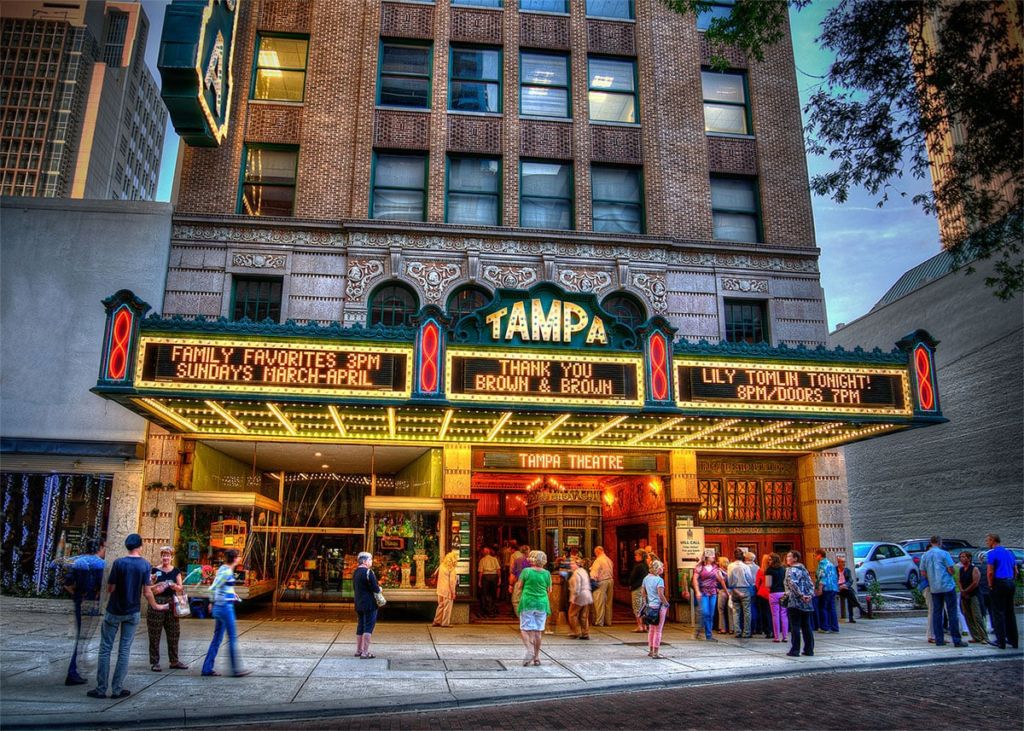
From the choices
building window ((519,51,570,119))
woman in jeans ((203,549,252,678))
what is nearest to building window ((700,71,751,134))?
building window ((519,51,570,119))

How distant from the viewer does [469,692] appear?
959cm

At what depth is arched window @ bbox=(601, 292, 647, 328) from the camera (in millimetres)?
20000

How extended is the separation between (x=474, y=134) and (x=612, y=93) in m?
4.55

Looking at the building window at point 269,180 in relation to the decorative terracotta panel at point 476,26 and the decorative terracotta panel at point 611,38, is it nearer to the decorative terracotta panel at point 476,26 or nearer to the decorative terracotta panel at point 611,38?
the decorative terracotta panel at point 476,26

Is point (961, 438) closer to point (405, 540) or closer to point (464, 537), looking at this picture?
point (464, 537)

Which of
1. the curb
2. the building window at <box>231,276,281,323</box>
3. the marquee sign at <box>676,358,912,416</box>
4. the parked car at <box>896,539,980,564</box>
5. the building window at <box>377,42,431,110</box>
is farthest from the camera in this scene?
the parked car at <box>896,539,980,564</box>

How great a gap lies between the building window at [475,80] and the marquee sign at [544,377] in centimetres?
993

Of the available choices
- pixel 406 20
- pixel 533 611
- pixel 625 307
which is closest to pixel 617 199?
pixel 625 307

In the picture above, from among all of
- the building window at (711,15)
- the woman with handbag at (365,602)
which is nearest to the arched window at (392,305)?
the woman with handbag at (365,602)

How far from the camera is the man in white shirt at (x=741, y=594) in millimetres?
15625

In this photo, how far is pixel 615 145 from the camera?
21.6m

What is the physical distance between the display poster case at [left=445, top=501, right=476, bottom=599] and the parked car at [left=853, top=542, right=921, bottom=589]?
14749 mm

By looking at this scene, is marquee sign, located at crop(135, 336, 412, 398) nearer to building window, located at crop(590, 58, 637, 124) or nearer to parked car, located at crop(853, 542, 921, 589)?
building window, located at crop(590, 58, 637, 124)

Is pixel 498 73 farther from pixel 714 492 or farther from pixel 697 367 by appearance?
pixel 714 492
